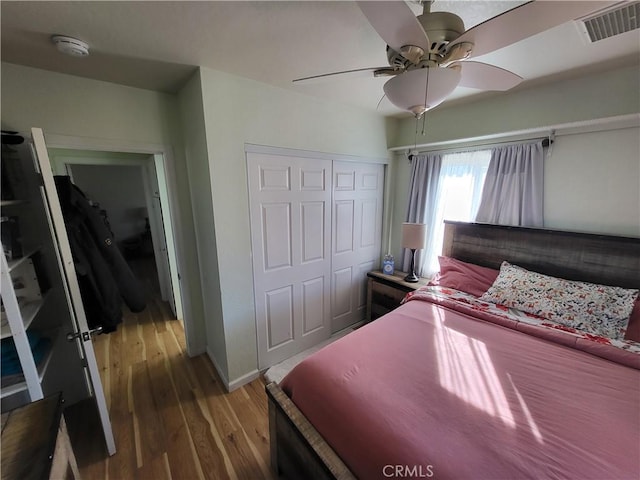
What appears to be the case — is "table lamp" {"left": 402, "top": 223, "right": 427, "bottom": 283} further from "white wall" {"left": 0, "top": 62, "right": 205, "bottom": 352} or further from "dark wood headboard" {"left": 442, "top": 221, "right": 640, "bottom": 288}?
"white wall" {"left": 0, "top": 62, "right": 205, "bottom": 352}

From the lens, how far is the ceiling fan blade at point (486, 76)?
1090 mm

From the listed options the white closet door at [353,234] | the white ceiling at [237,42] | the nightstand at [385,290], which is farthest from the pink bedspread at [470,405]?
the white ceiling at [237,42]

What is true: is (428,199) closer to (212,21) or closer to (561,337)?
(561,337)

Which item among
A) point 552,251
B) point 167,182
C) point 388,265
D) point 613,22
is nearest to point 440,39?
point 613,22

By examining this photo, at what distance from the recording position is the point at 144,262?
500 cm

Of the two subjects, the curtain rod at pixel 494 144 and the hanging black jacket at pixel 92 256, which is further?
the curtain rod at pixel 494 144

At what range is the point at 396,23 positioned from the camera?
818 millimetres

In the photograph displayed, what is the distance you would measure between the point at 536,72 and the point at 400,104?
1359 mm

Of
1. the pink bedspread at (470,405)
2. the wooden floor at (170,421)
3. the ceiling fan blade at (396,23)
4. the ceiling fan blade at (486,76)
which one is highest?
the ceiling fan blade at (396,23)

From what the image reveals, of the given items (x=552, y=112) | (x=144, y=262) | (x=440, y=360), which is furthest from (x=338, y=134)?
(x=144, y=262)

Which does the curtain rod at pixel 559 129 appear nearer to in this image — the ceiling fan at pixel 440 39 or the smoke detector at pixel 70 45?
the ceiling fan at pixel 440 39

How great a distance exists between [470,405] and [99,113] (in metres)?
2.78

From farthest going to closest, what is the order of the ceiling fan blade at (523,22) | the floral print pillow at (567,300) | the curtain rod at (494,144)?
1. the curtain rod at (494,144)
2. the floral print pillow at (567,300)
3. the ceiling fan blade at (523,22)

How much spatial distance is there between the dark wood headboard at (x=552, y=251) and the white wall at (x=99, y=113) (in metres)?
2.51
